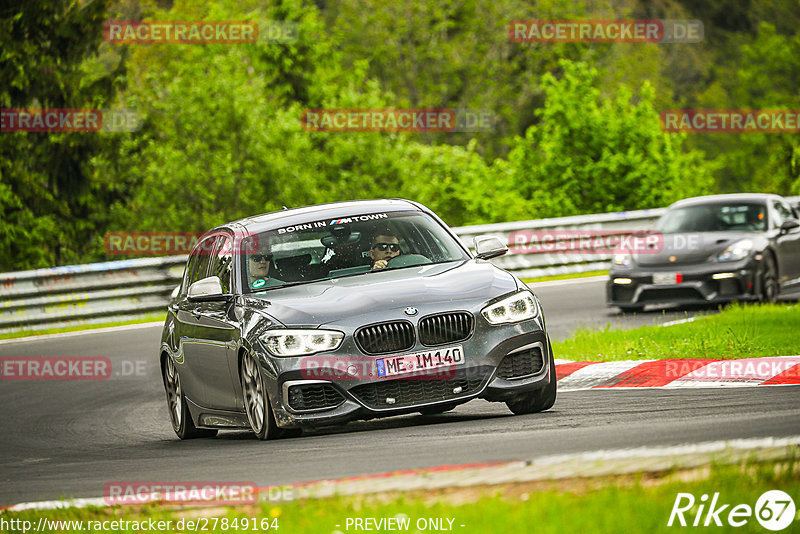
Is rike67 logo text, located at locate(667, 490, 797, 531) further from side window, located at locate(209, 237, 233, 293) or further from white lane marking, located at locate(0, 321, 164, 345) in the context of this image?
white lane marking, located at locate(0, 321, 164, 345)

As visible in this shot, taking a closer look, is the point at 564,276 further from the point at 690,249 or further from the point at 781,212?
the point at 690,249

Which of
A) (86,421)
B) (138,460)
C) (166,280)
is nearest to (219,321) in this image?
(138,460)

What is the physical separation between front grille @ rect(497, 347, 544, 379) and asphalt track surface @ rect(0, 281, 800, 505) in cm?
29

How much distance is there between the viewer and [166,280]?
21406mm

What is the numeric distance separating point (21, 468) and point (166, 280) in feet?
40.3

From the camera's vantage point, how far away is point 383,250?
9.84m

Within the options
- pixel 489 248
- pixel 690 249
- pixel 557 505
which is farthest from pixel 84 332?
pixel 557 505

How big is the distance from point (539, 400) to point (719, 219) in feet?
30.5

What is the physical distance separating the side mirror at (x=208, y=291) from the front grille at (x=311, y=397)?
1.29 metres

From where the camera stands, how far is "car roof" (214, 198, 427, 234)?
10125mm

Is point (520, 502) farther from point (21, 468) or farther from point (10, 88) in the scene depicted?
point (10, 88)

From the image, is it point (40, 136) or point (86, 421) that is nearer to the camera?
point (86, 421)

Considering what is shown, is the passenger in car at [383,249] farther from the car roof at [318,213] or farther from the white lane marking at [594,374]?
the white lane marking at [594,374]

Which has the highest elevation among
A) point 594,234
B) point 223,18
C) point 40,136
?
point 223,18
